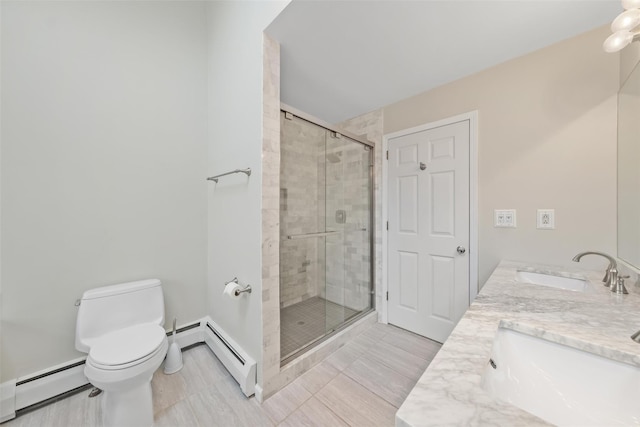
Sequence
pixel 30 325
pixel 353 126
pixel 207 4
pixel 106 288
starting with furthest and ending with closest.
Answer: pixel 353 126 < pixel 207 4 < pixel 106 288 < pixel 30 325

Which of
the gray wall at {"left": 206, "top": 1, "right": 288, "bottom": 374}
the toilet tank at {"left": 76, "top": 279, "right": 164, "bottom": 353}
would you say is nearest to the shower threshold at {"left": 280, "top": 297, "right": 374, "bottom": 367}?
the gray wall at {"left": 206, "top": 1, "right": 288, "bottom": 374}

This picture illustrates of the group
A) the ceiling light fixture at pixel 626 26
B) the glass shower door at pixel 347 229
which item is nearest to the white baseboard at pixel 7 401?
the glass shower door at pixel 347 229

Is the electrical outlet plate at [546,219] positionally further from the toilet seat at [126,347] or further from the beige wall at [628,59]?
the toilet seat at [126,347]

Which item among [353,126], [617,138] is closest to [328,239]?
[353,126]

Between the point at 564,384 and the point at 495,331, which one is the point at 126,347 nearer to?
the point at 495,331

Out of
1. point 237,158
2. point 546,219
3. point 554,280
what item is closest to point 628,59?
point 546,219

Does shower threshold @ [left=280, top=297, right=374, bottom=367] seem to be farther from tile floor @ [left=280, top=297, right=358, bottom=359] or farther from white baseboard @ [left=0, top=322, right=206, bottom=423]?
white baseboard @ [left=0, top=322, right=206, bottom=423]

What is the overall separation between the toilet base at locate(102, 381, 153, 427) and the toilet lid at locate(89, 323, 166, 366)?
159mm

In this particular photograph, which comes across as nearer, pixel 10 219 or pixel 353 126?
pixel 10 219

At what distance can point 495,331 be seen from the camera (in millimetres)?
721

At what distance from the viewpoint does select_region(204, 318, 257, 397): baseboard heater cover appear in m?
1.40

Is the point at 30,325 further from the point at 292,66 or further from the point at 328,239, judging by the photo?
the point at 292,66

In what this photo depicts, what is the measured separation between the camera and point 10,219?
1.30m

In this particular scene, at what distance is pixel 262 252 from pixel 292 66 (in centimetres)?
140
